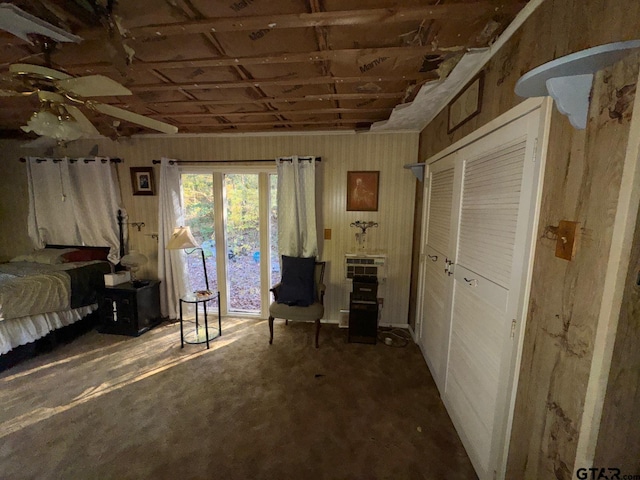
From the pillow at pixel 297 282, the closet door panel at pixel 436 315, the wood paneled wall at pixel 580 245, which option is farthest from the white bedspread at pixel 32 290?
the wood paneled wall at pixel 580 245

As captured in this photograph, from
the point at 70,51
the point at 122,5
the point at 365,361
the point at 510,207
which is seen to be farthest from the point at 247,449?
the point at 70,51

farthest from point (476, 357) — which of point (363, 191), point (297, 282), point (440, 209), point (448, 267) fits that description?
point (363, 191)

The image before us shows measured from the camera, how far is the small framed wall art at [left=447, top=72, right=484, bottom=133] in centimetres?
154

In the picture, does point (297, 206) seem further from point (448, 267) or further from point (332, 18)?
point (332, 18)

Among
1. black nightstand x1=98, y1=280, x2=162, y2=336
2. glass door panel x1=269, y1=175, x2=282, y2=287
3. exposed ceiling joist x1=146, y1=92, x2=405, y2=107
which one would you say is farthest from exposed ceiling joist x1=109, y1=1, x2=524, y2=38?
black nightstand x1=98, y1=280, x2=162, y2=336

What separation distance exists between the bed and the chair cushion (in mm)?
2180

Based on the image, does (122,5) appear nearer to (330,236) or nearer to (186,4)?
(186,4)

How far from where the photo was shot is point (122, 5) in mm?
1184

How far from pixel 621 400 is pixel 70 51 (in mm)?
2976

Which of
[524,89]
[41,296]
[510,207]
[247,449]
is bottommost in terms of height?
[247,449]

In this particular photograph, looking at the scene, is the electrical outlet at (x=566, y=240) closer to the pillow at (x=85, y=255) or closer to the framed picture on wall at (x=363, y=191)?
the framed picture on wall at (x=363, y=191)

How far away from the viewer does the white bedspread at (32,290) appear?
2.35 metres

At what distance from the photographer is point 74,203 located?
131 inches

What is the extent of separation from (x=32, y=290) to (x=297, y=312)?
2565mm
